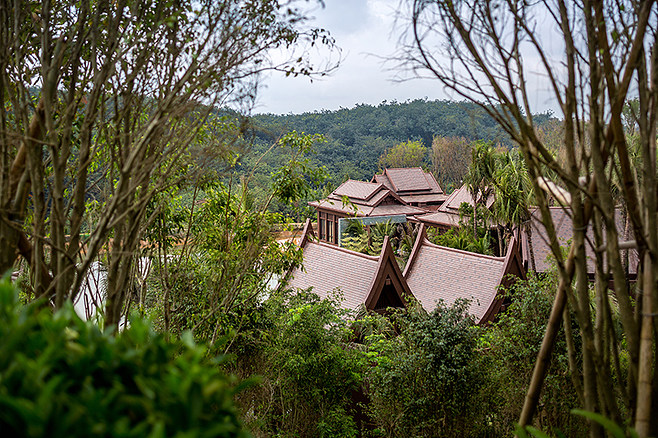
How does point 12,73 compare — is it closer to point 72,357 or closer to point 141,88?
point 141,88

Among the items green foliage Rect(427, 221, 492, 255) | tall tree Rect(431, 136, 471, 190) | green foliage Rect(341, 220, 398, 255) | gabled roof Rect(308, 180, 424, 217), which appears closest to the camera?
green foliage Rect(427, 221, 492, 255)

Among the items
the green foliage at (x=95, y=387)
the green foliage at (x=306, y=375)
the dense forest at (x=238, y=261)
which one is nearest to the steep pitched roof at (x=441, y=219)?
the dense forest at (x=238, y=261)

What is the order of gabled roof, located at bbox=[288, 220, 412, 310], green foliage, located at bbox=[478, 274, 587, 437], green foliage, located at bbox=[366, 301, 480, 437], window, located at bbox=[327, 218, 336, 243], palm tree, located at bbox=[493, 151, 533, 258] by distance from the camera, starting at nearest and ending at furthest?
green foliage, located at bbox=[366, 301, 480, 437] → green foliage, located at bbox=[478, 274, 587, 437] → gabled roof, located at bbox=[288, 220, 412, 310] → palm tree, located at bbox=[493, 151, 533, 258] → window, located at bbox=[327, 218, 336, 243]

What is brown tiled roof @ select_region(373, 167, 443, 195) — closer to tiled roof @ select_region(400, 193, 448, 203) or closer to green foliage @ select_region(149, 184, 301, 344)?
tiled roof @ select_region(400, 193, 448, 203)

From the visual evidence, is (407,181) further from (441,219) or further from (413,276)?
(413,276)

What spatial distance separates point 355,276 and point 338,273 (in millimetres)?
357

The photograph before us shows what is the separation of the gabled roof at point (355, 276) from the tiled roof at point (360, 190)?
10.3 m

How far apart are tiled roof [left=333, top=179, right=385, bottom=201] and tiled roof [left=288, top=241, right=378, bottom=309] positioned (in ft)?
33.4

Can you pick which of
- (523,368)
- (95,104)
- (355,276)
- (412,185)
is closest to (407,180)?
(412,185)

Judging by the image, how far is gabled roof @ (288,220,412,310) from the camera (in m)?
7.47

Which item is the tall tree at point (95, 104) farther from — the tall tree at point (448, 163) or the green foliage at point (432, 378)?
the tall tree at point (448, 163)

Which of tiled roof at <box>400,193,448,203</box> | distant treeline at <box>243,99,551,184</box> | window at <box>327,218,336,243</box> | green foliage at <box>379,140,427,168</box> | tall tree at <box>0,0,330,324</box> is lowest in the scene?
window at <box>327,218,336,243</box>

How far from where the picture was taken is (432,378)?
4562 millimetres

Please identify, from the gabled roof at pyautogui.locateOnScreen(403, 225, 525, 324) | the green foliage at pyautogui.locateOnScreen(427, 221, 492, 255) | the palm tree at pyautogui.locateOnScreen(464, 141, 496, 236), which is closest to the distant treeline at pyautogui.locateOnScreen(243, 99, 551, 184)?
the palm tree at pyautogui.locateOnScreen(464, 141, 496, 236)
